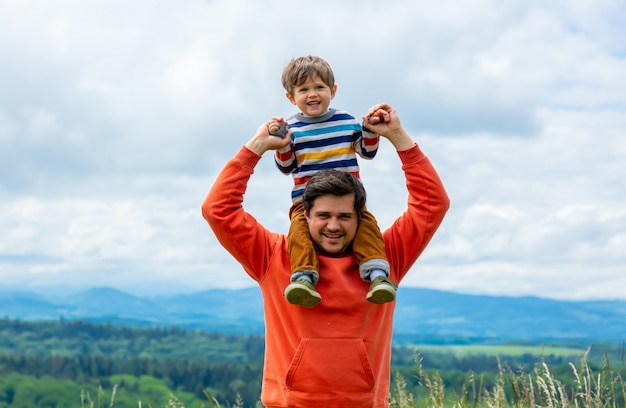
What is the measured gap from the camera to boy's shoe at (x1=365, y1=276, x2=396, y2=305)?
420 centimetres

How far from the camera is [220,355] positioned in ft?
357

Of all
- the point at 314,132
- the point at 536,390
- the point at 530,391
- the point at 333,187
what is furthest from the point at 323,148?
the point at 536,390

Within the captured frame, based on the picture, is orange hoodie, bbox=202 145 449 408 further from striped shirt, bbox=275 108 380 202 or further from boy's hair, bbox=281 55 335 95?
boy's hair, bbox=281 55 335 95

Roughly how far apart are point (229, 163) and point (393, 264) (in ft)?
3.31

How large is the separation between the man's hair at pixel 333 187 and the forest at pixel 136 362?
2162mm

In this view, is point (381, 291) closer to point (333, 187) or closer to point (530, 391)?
point (333, 187)

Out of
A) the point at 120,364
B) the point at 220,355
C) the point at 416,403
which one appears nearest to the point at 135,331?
the point at 220,355

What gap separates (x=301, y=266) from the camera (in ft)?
14.0

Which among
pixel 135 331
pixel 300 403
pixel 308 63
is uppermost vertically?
pixel 135 331

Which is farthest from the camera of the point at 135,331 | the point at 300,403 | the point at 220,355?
the point at 135,331

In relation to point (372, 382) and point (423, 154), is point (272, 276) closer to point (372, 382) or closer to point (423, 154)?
point (372, 382)

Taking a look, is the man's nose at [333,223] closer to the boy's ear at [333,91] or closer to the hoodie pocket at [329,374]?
the hoodie pocket at [329,374]

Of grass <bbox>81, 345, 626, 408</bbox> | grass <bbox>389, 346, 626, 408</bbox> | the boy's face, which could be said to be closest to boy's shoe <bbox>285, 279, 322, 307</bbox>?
the boy's face

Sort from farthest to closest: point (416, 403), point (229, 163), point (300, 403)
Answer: point (416, 403)
point (229, 163)
point (300, 403)
